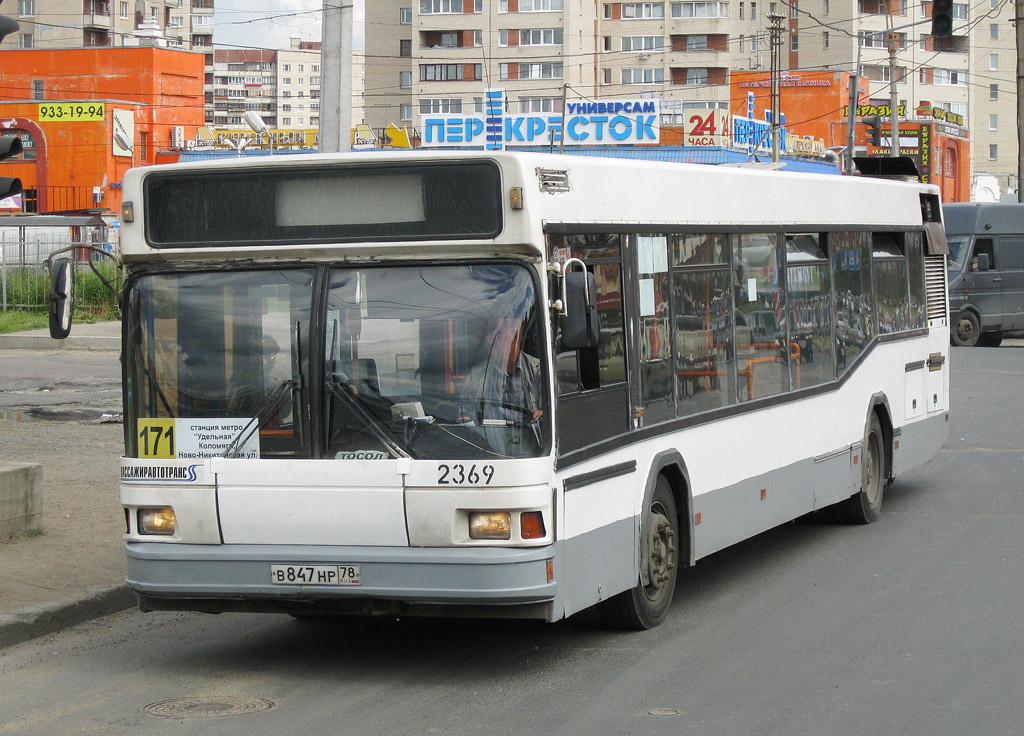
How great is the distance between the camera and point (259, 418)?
682cm

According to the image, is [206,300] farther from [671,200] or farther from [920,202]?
[920,202]

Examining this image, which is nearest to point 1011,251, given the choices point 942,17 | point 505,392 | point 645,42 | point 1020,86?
point 1020,86

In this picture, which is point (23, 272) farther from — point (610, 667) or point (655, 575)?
point (610, 667)

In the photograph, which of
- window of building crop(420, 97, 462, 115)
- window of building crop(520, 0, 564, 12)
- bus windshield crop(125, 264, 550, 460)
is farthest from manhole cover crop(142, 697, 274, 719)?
window of building crop(420, 97, 462, 115)

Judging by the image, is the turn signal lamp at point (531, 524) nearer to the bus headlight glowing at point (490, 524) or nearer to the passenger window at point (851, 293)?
the bus headlight glowing at point (490, 524)

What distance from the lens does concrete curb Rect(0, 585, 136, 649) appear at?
309 inches

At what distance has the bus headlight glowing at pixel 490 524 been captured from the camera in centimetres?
650

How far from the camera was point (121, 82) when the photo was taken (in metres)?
74.4

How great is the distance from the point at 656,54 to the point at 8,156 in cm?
9937

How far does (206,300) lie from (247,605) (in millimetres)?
1460

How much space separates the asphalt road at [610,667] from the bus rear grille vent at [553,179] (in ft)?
7.52

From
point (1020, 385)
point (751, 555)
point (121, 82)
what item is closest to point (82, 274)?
point (1020, 385)

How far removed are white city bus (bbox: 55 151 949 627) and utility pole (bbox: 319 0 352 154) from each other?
579 cm

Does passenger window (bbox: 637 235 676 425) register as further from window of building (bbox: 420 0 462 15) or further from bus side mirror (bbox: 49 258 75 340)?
window of building (bbox: 420 0 462 15)
